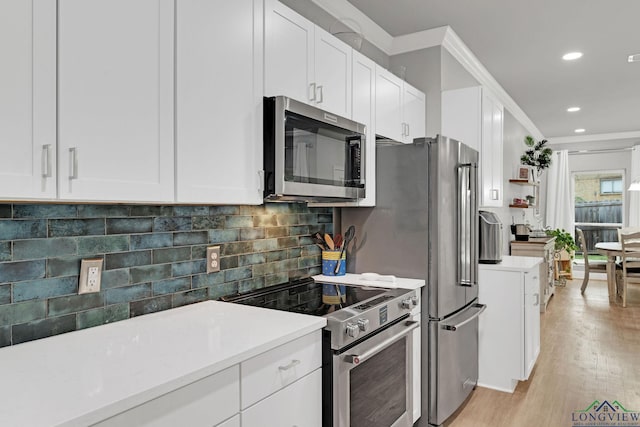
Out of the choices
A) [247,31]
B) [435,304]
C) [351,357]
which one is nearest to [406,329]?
[435,304]

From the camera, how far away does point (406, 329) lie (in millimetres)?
2268

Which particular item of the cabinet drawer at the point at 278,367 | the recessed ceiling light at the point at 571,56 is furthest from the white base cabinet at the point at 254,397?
the recessed ceiling light at the point at 571,56

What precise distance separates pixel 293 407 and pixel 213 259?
803 mm

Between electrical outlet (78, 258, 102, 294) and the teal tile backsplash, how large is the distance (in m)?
0.02

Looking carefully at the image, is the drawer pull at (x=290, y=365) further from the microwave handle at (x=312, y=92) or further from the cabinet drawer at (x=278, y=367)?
the microwave handle at (x=312, y=92)

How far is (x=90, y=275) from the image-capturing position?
1.55m

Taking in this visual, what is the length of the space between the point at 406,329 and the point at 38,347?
1617 mm

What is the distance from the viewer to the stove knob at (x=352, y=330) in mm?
1761

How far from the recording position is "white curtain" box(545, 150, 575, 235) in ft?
27.7

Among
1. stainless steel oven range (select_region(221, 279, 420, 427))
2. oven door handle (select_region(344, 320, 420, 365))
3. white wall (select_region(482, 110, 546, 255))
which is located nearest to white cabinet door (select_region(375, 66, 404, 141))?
stainless steel oven range (select_region(221, 279, 420, 427))

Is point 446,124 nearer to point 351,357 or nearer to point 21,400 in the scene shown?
point 351,357

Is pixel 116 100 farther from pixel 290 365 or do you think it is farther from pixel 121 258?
pixel 290 365

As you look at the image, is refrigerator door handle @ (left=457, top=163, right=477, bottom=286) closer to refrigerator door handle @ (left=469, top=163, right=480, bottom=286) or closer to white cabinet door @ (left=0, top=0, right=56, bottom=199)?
refrigerator door handle @ (left=469, top=163, right=480, bottom=286)

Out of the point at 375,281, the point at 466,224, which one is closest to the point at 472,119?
the point at 466,224
